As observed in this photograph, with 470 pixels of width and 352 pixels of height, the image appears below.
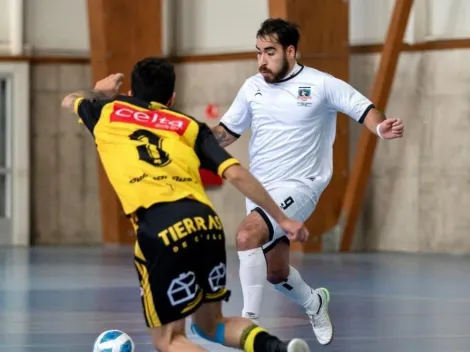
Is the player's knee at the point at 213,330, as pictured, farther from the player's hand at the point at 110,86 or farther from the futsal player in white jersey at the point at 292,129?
the futsal player in white jersey at the point at 292,129

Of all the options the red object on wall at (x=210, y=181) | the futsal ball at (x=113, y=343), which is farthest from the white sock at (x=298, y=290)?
the red object on wall at (x=210, y=181)

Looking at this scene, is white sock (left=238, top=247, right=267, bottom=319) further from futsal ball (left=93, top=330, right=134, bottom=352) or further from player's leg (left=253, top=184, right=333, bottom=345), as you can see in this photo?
futsal ball (left=93, top=330, right=134, bottom=352)

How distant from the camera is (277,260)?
757 cm

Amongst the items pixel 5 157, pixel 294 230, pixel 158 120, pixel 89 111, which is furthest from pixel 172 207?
pixel 5 157

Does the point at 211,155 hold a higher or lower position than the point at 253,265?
higher

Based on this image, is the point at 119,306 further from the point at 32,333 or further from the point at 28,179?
the point at 28,179

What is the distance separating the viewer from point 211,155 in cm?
529

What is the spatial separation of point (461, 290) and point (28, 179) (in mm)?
10332

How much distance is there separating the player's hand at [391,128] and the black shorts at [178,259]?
2179mm

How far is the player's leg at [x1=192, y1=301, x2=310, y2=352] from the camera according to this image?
16.9 ft

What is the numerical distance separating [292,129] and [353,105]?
0.40 m

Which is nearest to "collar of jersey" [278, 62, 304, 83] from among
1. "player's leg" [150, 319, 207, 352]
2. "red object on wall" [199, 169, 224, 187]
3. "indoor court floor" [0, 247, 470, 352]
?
"indoor court floor" [0, 247, 470, 352]

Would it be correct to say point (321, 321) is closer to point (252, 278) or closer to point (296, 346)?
point (252, 278)

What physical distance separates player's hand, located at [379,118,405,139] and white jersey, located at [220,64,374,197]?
0.23 m
